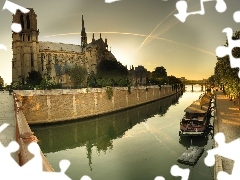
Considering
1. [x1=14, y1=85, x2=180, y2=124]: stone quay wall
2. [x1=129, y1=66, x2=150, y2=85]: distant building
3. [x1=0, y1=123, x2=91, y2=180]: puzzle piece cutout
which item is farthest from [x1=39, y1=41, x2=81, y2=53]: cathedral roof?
[x1=0, y1=123, x2=91, y2=180]: puzzle piece cutout

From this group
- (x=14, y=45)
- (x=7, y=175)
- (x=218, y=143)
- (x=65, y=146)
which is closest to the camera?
(x=7, y=175)

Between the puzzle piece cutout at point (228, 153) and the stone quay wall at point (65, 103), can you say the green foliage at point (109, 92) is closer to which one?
the stone quay wall at point (65, 103)

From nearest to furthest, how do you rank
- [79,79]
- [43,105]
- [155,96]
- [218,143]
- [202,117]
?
[218,143], [202,117], [43,105], [79,79], [155,96]

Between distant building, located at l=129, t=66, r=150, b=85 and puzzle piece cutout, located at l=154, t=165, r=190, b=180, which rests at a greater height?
distant building, located at l=129, t=66, r=150, b=85

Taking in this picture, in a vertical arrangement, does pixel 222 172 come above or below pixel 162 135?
above

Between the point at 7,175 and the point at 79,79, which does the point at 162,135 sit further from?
the point at 79,79

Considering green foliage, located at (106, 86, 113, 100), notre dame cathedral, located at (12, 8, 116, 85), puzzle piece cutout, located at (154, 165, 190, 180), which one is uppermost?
notre dame cathedral, located at (12, 8, 116, 85)

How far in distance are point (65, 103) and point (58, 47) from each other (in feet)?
195

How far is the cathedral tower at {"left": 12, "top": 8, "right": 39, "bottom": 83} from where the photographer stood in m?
70.8

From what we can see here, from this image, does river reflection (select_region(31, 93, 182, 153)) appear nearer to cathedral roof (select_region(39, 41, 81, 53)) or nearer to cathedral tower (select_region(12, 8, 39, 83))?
cathedral tower (select_region(12, 8, 39, 83))

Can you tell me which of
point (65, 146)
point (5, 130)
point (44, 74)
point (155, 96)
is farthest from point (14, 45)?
point (5, 130)

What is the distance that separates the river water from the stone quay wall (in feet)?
3.85

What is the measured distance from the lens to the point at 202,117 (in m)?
26.8

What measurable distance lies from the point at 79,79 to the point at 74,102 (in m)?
26.5
